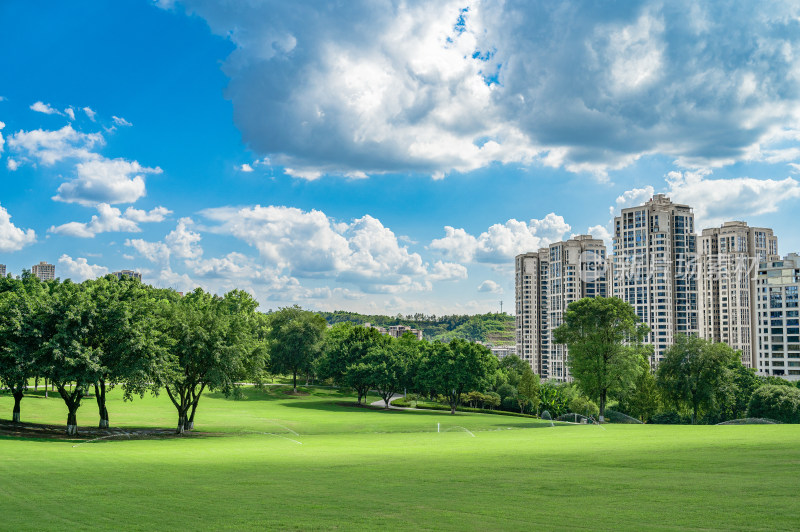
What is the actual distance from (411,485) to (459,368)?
54405 mm

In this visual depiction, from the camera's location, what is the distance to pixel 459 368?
71.9m

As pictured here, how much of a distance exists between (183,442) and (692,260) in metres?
159

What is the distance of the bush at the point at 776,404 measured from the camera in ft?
210

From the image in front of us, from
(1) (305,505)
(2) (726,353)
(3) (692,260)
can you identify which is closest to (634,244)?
(3) (692,260)

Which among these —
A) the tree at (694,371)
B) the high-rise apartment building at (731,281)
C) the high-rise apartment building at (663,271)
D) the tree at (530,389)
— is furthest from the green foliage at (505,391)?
the high-rise apartment building at (731,281)

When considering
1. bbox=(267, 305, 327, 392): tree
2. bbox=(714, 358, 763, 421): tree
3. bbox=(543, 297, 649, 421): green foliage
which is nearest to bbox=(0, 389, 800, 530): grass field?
bbox=(543, 297, 649, 421): green foliage

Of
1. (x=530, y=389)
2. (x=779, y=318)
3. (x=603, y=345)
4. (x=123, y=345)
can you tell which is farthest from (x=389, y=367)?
(x=779, y=318)

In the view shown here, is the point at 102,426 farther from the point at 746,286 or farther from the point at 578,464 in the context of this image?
the point at 746,286

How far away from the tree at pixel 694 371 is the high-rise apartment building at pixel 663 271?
9746 cm

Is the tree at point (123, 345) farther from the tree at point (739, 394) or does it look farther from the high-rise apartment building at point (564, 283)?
the high-rise apartment building at point (564, 283)

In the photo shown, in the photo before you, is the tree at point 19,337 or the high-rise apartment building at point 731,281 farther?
the high-rise apartment building at point 731,281

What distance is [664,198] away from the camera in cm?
16800

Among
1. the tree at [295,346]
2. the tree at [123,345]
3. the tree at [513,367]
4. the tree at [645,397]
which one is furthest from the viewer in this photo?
the tree at [513,367]

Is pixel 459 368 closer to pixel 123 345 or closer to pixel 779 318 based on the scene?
pixel 123 345
